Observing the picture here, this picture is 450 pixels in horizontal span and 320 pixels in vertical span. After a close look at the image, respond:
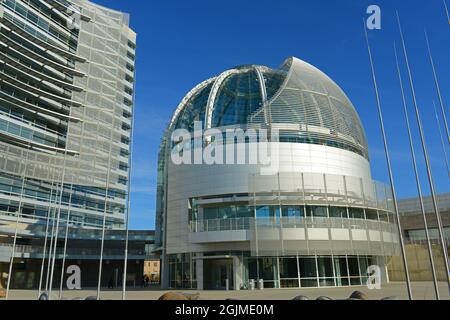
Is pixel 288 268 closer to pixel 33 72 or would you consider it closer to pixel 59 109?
pixel 33 72

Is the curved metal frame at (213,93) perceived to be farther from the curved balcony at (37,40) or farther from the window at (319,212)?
the curved balcony at (37,40)

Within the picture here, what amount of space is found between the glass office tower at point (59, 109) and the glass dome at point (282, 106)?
896 inches

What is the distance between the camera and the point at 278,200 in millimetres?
33250

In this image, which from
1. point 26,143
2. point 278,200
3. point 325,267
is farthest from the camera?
point 26,143

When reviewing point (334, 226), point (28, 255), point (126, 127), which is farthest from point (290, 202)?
point (126, 127)

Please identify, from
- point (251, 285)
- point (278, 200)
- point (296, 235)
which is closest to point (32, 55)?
point (278, 200)

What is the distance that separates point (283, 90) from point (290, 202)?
523 inches

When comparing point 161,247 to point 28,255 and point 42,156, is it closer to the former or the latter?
point 28,255

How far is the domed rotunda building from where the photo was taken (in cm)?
3209

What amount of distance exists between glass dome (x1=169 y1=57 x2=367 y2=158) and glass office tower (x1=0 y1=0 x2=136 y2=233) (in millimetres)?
22765

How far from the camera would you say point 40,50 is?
64.7m

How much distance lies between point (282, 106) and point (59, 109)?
48940 mm

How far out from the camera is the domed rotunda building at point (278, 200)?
→ 32094mm
